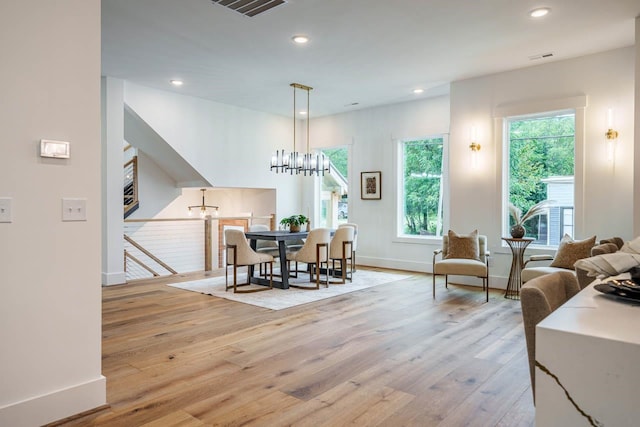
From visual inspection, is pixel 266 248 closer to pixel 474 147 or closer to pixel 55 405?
pixel 474 147

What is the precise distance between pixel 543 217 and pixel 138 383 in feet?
16.9

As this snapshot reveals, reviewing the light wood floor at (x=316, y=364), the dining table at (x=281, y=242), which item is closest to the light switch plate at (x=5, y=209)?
the light wood floor at (x=316, y=364)

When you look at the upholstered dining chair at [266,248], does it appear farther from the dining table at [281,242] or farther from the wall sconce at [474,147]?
the wall sconce at [474,147]

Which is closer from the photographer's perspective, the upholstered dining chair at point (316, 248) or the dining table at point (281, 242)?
the dining table at point (281, 242)

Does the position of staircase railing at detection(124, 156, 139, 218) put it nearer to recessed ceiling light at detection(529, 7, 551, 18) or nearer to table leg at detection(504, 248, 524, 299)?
table leg at detection(504, 248, 524, 299)

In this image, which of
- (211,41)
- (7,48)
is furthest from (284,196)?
(7,48)

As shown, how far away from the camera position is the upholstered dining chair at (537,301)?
4.73 ft

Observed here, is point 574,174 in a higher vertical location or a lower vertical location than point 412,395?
higher

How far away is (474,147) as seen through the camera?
606cm

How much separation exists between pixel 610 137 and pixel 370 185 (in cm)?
389

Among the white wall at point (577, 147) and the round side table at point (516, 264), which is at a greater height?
the white wall at point (577, 147)

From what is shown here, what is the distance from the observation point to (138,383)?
2.82 m

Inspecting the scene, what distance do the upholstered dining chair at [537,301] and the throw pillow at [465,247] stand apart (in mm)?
3791

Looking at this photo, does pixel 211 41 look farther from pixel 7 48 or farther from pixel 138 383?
pixel 138 383
